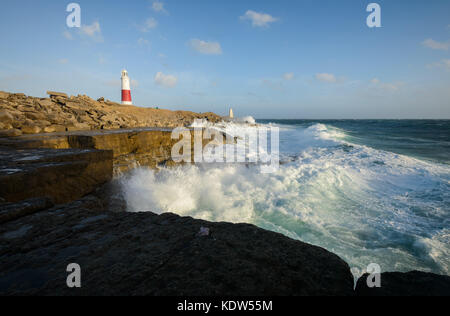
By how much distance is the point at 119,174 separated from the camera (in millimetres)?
5527

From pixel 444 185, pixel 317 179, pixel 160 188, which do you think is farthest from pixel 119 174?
pixel 444 185

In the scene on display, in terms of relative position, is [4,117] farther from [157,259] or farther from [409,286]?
[409,286]

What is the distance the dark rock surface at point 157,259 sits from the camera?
0.95 metres

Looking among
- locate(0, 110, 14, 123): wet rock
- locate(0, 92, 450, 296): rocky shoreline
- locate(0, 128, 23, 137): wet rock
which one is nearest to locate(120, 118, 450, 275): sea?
locate(0, 92, 450, 296): rocky shoreline

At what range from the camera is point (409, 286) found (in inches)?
40.1

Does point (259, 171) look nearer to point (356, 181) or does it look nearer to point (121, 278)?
point (356, 181)

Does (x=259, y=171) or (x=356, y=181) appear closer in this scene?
(x=356, y=181)

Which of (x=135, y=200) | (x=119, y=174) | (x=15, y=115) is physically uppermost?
(x=15, y=115)

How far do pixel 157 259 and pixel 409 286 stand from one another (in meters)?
1.41

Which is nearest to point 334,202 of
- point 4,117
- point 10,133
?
point 10,133

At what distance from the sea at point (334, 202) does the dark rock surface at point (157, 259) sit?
Answer: 253cm

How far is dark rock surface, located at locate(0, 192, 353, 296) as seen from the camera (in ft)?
3.11

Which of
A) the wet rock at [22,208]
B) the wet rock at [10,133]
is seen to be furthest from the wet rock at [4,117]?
the wet rock at [22,208]
